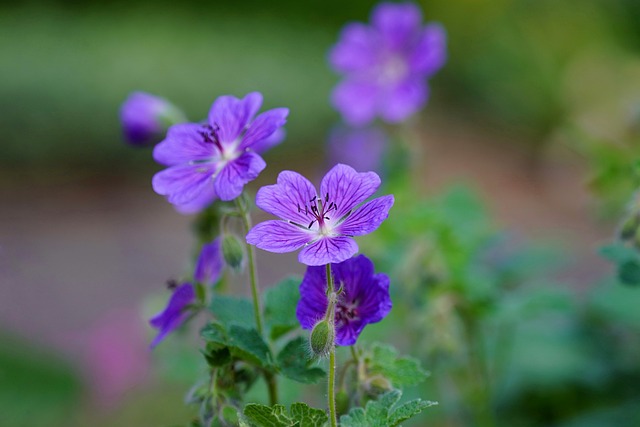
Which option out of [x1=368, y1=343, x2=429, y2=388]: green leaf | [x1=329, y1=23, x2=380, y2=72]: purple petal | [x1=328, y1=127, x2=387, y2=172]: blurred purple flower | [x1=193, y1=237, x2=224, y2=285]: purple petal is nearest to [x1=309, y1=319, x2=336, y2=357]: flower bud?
[x1=368, y1=343, x2=429, y2=388]: green leaf

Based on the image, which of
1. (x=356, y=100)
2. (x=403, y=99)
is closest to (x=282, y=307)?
(x=403, y=99)

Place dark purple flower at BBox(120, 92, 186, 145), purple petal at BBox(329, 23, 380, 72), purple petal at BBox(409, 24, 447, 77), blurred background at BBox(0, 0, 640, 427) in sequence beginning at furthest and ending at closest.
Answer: blurred background at BBox(0, 0, 640, 427) → purple petal at BBox(329, 23, 380, 72) → purple petal at BBox(409, 24, 447, 77) → dark purple flower at BBox(120, 92, 186, 145)

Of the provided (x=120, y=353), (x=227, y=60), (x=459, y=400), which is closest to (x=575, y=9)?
(x=227, y=60)

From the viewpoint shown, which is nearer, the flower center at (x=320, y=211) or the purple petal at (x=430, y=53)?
the flower center at (x=320, y=211)

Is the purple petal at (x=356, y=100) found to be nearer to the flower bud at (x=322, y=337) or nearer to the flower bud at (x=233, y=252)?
the flower bud at (x=233, y=252)

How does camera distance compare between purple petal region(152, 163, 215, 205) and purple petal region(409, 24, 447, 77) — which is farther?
purple petal region(409, 24, 447, 77)

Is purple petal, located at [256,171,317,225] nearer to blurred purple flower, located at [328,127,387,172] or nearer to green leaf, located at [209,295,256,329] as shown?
green leaf, located at [209,295,256,329]

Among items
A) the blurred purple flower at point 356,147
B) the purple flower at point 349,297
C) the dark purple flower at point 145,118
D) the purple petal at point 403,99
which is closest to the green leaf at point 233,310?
the purple flower at point 349,297
